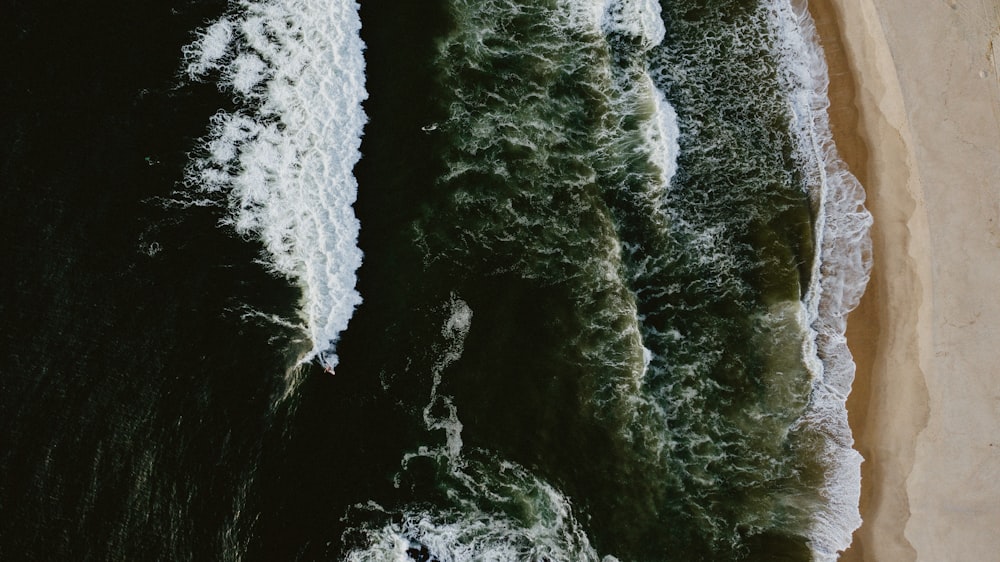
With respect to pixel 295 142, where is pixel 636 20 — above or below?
above

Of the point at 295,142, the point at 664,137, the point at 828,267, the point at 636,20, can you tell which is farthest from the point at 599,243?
the point at 295,142

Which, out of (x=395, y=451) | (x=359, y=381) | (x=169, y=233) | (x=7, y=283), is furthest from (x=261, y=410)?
(x=7, y=283)

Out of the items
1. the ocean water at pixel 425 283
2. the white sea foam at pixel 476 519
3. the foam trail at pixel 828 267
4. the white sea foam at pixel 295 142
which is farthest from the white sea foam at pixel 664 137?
the white sea foam at pixel 476 519

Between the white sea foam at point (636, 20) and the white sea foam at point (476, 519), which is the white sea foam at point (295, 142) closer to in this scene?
the white sea foam at point (476, 519)

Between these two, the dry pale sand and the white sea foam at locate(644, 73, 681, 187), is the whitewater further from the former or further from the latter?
the dry pale sand

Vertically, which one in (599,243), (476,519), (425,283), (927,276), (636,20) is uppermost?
(636,20)

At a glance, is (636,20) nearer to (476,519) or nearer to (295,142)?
(295,142)
